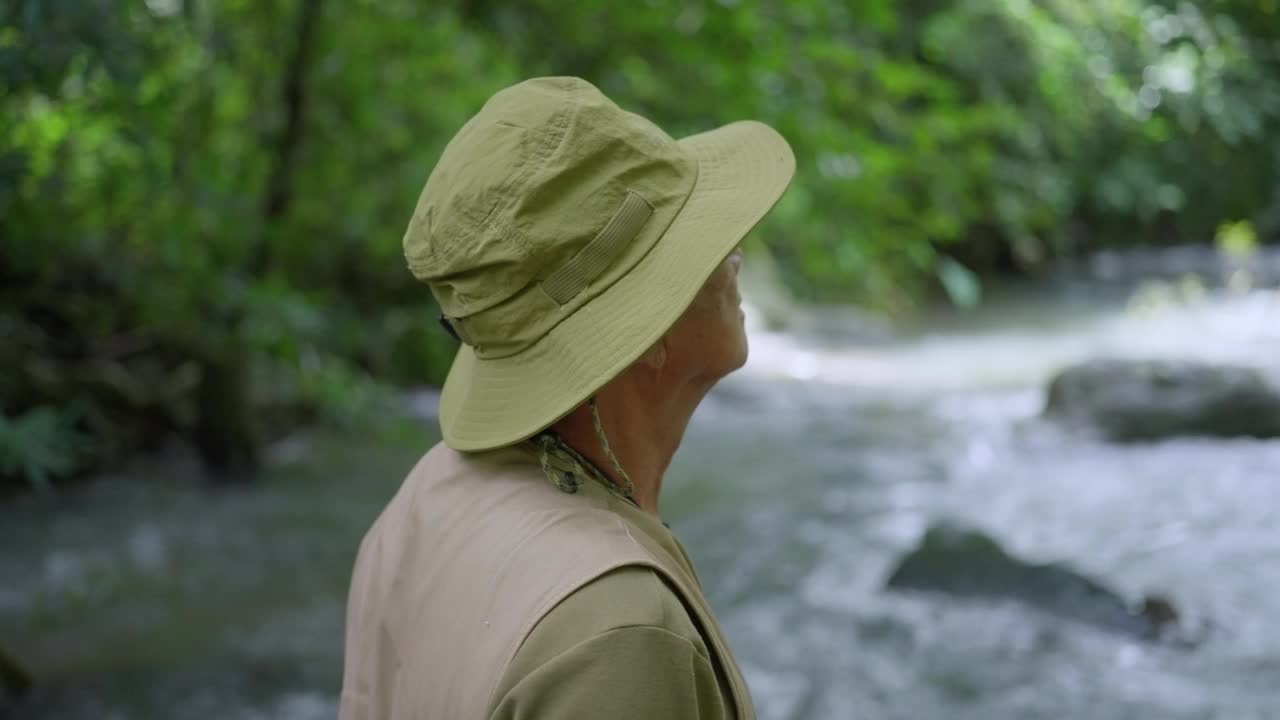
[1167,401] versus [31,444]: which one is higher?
[31,444]

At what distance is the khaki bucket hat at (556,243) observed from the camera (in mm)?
1106

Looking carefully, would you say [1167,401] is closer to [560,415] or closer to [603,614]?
[560,415]

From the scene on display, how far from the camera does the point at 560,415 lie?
1102mm

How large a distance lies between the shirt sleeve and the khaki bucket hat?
0.76 feet

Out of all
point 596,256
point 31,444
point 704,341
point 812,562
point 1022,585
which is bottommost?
point 812,562

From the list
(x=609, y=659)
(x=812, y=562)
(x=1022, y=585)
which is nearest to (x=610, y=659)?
(x=609, y=659)

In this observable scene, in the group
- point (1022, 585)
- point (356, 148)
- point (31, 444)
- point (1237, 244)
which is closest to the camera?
point (31, 444)

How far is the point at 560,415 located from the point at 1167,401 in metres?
5.66

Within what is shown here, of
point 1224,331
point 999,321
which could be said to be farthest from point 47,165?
point 999,321

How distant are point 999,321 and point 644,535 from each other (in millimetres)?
11401

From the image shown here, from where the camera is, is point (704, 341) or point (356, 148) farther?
point (356, 148)

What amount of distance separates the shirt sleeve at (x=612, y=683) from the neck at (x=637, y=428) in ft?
0.87

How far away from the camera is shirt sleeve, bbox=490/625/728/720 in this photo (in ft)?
3.05

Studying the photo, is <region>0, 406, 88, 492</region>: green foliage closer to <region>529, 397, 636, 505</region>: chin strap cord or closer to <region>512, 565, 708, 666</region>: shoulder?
<region>529, 397, 636, 505</region>: chin strap cord
